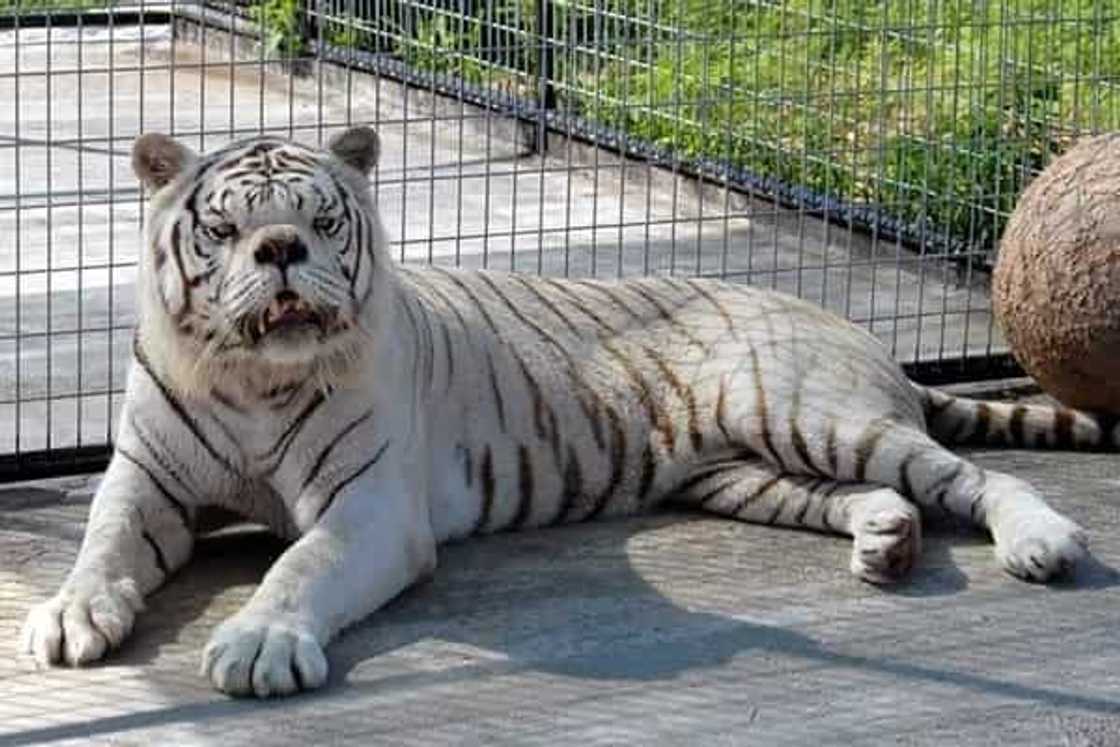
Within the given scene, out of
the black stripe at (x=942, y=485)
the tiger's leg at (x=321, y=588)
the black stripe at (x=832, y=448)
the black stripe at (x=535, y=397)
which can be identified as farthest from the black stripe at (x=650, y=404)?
the tiger's leg at (x=321, y=588)

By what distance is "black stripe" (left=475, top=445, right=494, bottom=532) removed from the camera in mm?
5355

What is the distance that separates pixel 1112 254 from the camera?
237 inches

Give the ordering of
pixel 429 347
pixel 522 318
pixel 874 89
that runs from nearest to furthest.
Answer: pixel 429 347 → pixel 522 318 → pixel 874 89

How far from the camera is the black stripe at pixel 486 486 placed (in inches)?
211

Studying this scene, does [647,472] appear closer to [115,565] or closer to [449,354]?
[449,354]

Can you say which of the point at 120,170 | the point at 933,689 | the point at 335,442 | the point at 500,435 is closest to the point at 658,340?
the point at 500,435

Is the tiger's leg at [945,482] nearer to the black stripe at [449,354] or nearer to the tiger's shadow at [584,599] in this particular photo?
the tiger's shadow at [584,599]

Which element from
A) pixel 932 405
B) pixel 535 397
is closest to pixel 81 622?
pixel 535 397

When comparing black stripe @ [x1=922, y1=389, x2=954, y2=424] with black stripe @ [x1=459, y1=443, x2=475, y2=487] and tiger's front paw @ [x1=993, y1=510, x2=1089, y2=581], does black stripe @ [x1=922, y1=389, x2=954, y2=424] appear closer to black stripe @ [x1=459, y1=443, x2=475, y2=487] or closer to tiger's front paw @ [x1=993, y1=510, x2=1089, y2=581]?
tiger's front paw @ [x1=993, y1=510, x2=1089, y2=581]

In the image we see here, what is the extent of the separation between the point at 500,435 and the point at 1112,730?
155cm

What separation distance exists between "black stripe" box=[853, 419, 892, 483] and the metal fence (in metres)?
1.25

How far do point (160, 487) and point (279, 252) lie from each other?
1.85ft

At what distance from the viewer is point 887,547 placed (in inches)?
199

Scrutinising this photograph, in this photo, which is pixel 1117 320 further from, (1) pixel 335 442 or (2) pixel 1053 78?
(1) pixel 335 442
